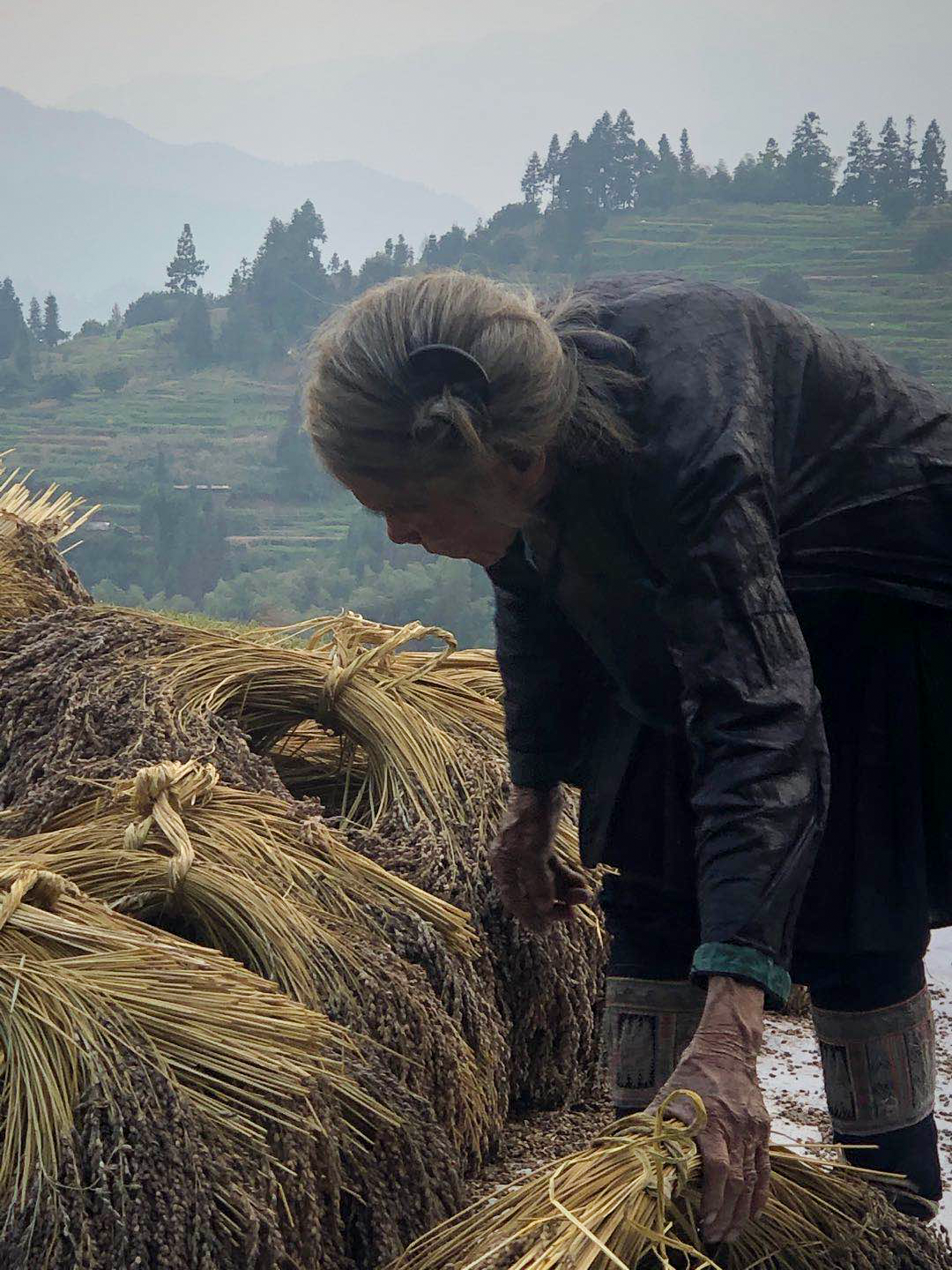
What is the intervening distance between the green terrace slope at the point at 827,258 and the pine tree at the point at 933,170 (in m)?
0.10

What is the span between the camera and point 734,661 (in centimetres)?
124

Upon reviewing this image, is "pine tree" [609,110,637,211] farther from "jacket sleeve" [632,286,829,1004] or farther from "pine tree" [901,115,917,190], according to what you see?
"jacket sleeve" [632,286,829,1004]

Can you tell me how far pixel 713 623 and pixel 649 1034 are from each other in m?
0.60

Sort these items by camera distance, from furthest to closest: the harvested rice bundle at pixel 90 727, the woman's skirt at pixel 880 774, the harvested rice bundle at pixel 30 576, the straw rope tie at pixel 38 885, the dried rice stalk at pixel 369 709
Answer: the harvested rice bundle at pixel 30 576 → the dried rice stalk at pixel 369 709 → the harvested rice bundle at pixel 90 727 → the straw rope tie at pixel 38 885 → the woman's skirt at pixel 880 774

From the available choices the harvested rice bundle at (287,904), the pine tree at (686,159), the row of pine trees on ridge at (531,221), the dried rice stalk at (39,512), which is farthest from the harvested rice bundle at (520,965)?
the pine tree at (686,159)

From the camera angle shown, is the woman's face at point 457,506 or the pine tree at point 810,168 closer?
the woman's face at point 457,506

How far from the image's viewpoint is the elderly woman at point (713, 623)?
122cm

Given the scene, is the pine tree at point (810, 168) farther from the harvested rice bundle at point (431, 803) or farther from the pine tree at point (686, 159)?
the harvested rice bundle at point (431, 803)

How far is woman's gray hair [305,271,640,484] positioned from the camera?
127 cm

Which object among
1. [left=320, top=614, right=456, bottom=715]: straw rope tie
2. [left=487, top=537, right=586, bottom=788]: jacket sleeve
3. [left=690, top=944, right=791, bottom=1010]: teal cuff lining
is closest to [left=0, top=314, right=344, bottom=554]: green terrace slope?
[left=320, top=614, right=456, bottom=715]: straw rope tie

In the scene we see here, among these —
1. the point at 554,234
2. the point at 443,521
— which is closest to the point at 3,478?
the point at 443,521

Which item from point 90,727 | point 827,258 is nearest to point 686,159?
point 827,258

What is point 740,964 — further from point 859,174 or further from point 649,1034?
point 859,174

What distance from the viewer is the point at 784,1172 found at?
4.56ft
